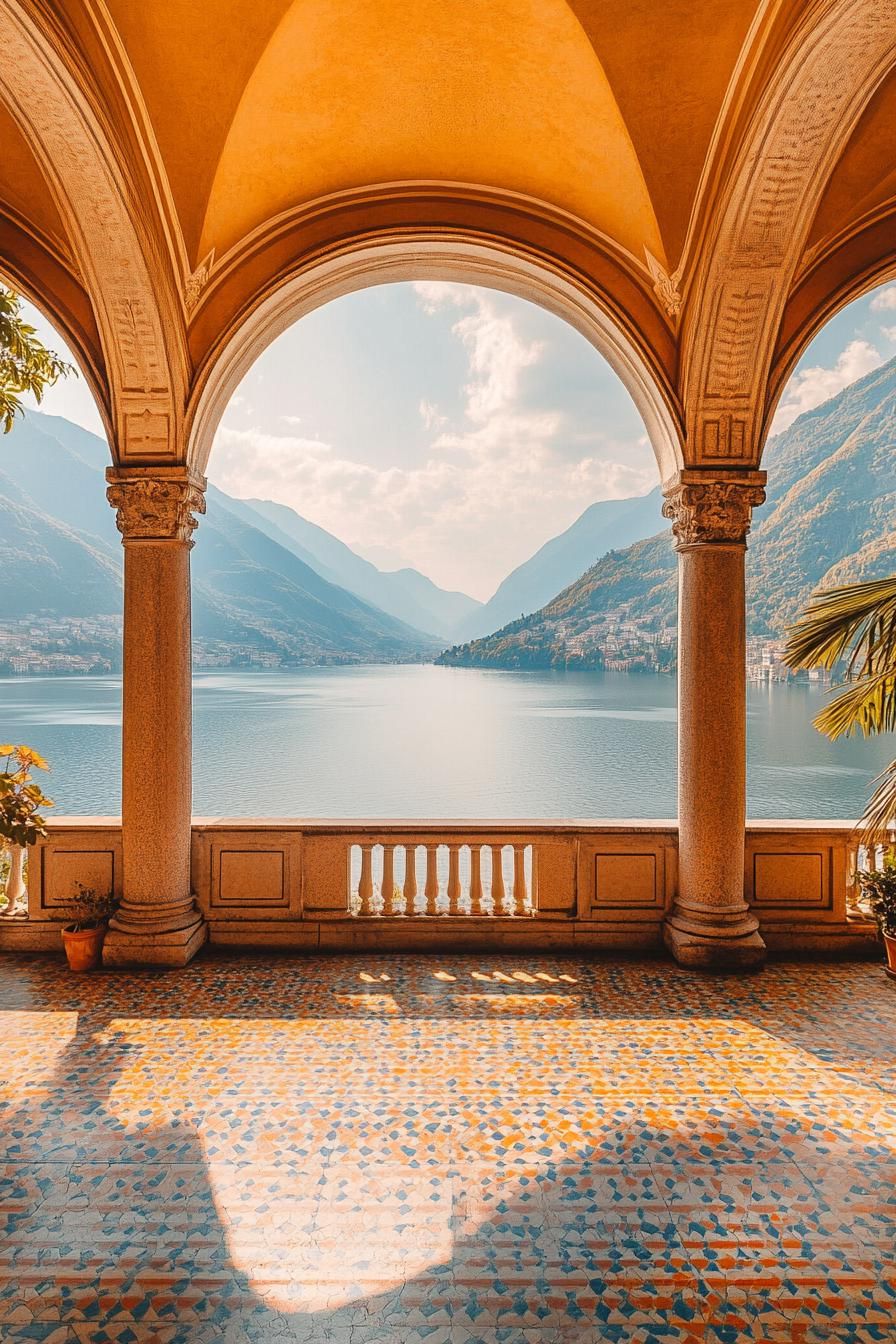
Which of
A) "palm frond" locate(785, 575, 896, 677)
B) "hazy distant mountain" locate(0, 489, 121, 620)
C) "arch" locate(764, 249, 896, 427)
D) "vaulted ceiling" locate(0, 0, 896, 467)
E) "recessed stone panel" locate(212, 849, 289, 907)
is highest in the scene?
"hazy distant mountain" locate(0, 489, 121, 620)

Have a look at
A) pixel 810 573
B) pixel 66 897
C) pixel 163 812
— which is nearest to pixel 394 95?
pixel 163 812

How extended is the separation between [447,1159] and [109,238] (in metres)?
6.04

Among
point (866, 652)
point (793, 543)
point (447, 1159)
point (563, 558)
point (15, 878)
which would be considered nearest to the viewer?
point (447, 1159)

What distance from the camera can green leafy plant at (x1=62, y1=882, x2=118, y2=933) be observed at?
5527 millimetres

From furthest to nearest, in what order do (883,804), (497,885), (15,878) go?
(15,878), (497,885), (883,804)

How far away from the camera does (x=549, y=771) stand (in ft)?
137

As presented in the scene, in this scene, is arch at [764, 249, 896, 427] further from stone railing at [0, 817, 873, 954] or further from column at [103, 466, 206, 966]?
column at [103, 466, 206, 966]

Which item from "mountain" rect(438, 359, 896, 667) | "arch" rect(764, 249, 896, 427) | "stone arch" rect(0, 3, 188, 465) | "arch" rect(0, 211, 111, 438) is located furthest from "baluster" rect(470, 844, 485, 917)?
"mountain" rect(438, 359, 896, 667)

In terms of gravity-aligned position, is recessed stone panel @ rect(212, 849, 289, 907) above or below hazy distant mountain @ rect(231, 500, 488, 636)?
below

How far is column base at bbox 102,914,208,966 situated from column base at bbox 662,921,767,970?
12.4 ft

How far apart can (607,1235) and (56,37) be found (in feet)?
21.0

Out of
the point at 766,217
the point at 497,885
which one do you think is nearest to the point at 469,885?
the point at 497,885

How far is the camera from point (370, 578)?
124m

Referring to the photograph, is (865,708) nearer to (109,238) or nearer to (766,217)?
(766,217)
